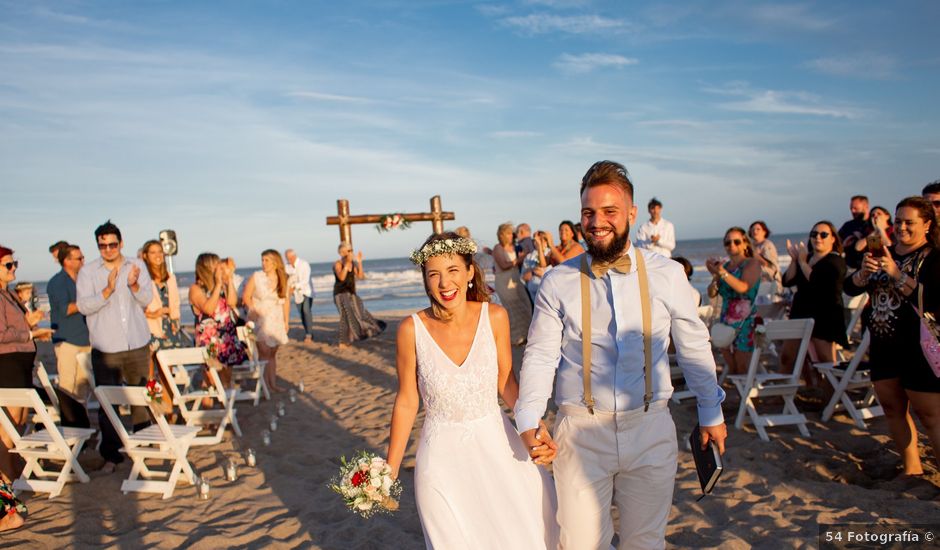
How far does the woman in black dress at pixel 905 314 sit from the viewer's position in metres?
4.19

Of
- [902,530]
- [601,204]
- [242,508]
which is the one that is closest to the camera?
[601,204]

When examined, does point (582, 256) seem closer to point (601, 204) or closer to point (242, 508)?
point (601, 204)

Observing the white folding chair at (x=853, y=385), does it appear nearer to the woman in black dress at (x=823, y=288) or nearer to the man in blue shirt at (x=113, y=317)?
the woman in black dress at (x=823, y=288)

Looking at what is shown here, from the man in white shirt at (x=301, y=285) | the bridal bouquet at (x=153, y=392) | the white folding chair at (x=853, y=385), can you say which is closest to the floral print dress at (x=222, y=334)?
the bridal bouquet at (x=153, y=392)

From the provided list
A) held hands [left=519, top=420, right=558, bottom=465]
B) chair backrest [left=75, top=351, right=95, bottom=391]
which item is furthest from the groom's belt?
chair backrest [left=75, top=351, right=95, bottom=391]

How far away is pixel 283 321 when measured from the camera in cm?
918

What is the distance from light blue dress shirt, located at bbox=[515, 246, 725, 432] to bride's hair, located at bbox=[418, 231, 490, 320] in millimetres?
611

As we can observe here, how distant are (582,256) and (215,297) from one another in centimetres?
649

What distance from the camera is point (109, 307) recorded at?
5.84 meters

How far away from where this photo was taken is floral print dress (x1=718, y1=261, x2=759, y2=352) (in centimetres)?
696

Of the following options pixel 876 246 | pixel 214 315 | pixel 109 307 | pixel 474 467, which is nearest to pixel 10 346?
pixel 109 307

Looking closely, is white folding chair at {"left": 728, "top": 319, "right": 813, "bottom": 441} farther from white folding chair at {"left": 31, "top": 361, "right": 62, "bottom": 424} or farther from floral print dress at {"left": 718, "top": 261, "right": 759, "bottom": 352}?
white folding chair at {"left": 31, "top": 361, "right": 62, "bottom": 424}

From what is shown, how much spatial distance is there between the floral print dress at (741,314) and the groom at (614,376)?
15.5 ft

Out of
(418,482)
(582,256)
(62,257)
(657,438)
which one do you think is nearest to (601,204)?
(582,256)
